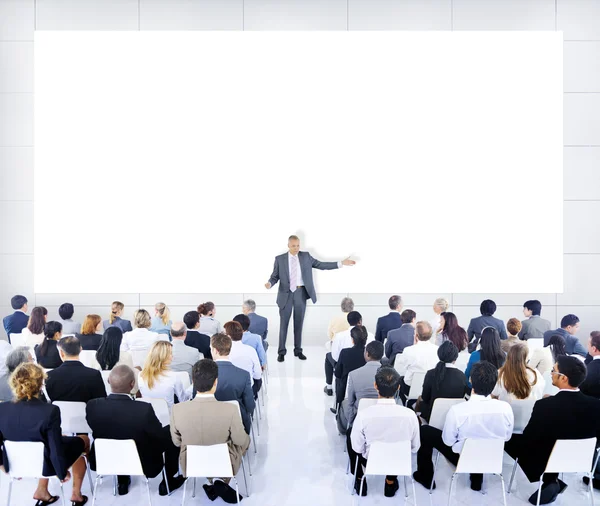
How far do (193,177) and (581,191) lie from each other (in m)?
6.41

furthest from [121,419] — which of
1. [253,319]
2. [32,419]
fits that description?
[253,319]

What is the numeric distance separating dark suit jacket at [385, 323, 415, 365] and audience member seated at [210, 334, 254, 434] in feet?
6.16

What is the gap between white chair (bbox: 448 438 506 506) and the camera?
10.7 feet

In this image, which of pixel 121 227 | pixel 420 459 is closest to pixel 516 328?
pixel 420 459

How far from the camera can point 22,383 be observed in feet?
10.5

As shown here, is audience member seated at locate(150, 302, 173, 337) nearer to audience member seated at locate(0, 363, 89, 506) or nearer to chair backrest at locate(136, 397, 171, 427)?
chair backrest at locate(136, 397, 171, 427)

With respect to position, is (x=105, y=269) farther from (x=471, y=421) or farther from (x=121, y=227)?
(x=471, y=421)

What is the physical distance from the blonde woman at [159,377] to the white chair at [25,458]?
35.0 inches

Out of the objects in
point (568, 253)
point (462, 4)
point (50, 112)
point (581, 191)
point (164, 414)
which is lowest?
point (164, 414)

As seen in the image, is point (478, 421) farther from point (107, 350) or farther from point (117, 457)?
point (107, 350)

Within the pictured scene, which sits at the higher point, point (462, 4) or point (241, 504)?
point (462, 4)

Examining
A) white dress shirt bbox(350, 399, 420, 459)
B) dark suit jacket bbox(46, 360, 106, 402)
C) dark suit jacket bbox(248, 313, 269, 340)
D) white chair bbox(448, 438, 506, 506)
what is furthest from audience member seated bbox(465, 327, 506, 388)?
dark suit jacket bbox(46, 360, 106, 402)

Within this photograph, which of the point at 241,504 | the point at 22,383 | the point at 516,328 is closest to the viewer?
the point at 22,383

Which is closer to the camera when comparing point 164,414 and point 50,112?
point 164,414
